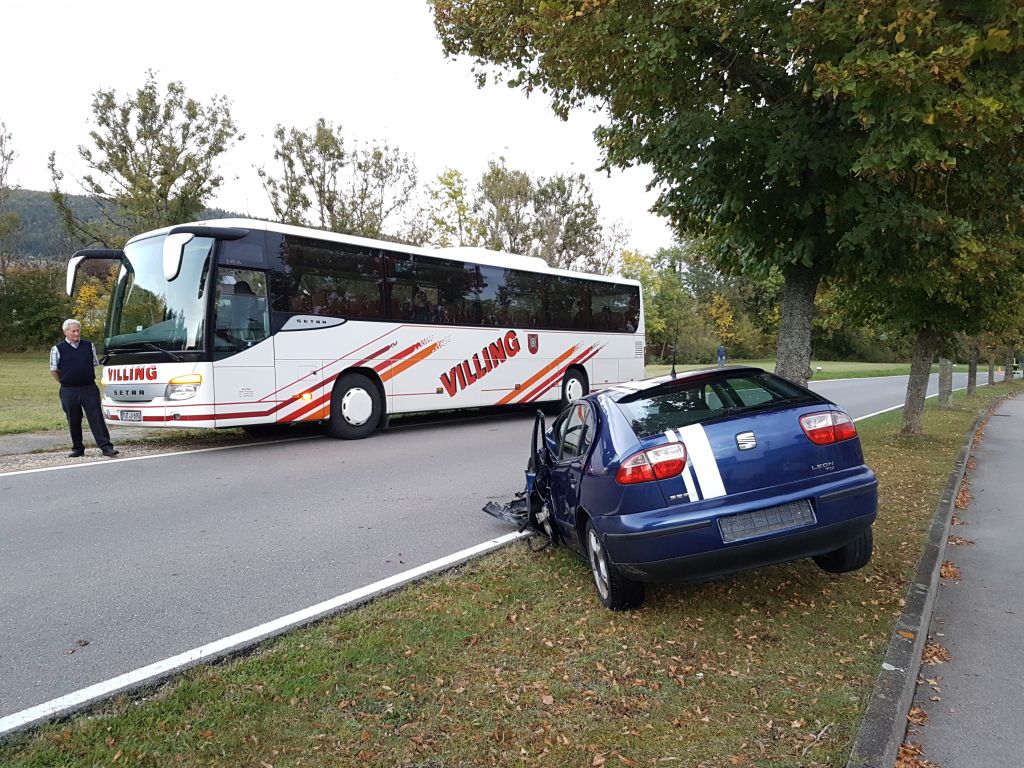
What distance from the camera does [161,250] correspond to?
34.4ft

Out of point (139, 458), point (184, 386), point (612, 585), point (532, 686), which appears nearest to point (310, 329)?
point (184, 386)

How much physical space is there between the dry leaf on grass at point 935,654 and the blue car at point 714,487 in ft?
2.39

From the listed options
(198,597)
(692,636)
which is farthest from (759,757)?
(198,597)

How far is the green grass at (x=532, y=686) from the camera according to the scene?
283 centimetres

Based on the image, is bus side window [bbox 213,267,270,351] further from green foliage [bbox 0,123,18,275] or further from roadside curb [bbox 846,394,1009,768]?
green foliage [bbox 0,123,18,275]

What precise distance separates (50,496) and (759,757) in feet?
24.4

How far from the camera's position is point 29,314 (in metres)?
45.9

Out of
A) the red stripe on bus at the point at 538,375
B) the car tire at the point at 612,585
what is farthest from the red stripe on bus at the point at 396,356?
the car tire at the point at 612,585

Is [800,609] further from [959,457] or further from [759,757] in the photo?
[959,457]

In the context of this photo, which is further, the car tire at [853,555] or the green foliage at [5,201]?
the green foliage at [5,201]

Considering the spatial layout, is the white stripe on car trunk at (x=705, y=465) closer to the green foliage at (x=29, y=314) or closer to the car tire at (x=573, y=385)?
the car tire at (x=573, y=385)

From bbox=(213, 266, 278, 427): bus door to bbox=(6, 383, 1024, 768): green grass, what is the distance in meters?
6.61

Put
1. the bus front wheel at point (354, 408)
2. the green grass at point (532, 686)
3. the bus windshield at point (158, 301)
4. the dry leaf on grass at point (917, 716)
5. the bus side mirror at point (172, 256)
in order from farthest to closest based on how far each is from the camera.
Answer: the bus front wheel at point (354, 408) < the bus windshield at point (158, 301) < the bus side mirror at point (172, 256) < the dry leaf on grass at point (917, 716) < the green grass at point (532, 686)

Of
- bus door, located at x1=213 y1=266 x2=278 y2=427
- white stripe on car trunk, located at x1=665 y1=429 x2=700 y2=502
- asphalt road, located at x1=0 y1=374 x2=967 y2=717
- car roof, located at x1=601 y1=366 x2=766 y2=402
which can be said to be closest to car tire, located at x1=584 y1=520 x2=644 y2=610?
white stripe on car trunk, located at x1=665 y1=429 x2=700 y2=502
